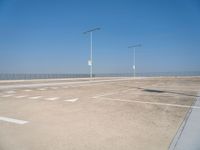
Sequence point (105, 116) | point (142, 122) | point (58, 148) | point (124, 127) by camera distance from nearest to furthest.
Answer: point (58, 148) → point (124, 127) → point (142, 122) → point (105, 116)

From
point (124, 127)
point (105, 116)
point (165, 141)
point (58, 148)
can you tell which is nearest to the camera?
point (58, 148)

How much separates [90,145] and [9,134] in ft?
7.66

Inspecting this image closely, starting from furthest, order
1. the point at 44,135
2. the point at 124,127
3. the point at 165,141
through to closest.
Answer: the point at 124,127 < the point at 44,135 < the point at 165,141

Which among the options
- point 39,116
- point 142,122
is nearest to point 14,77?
point 39,116

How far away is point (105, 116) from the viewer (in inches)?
259

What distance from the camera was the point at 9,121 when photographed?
605 cm

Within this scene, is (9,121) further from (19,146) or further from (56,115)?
(19,146)

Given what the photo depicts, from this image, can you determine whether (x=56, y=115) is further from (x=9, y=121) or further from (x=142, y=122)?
(x=142, y=122)

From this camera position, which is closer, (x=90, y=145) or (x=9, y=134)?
(x=90, y=145)

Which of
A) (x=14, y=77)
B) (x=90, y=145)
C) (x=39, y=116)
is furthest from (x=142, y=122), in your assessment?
(x=14, y=77)

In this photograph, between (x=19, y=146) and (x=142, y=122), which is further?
(x=142, y=122)

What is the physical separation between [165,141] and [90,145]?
1.74 m

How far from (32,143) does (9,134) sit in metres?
1.05

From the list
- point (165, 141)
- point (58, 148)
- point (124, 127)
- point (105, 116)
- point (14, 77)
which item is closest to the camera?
point (58, 148)
